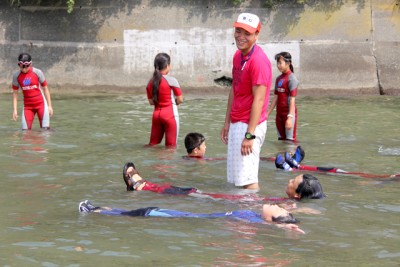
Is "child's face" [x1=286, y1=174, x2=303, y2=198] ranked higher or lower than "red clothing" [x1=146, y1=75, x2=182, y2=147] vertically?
lower

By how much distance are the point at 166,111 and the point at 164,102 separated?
0.14 meters

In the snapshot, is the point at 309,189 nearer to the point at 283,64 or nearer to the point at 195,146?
the point at 195,146

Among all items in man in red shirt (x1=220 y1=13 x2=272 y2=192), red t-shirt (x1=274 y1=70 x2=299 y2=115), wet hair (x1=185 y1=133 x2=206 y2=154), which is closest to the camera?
man in red shirt (x1=220 y1=13 x2=272 y2=192)

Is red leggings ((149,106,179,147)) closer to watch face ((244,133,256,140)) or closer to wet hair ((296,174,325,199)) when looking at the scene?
wet hair ((296,174,325,199))

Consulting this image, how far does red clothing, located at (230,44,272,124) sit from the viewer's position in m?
8.50

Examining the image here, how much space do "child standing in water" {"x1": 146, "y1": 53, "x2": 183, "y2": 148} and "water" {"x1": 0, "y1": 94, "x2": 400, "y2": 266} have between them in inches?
12.0

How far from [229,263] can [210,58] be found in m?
14.9

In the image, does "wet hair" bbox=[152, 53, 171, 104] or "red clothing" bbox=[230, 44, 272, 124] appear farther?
"wet hair" bbox=[152, 53, 171, 104]

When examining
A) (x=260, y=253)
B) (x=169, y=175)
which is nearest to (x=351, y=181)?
(x=169, y=175)

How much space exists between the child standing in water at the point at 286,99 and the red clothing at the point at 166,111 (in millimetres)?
1520

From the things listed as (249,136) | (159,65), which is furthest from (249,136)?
(159,65)

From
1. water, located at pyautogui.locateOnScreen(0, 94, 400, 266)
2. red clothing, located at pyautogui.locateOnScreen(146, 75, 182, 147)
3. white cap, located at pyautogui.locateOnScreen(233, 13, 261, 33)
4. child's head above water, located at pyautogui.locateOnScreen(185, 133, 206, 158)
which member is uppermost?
white cap, located at pyautogui.locateOnScreen(233, 13, 261, 33)

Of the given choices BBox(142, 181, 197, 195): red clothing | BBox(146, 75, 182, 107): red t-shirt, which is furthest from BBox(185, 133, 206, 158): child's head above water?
BBox(142, 181, 197, 195): red clothing

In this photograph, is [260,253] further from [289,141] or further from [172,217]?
[289,141]
